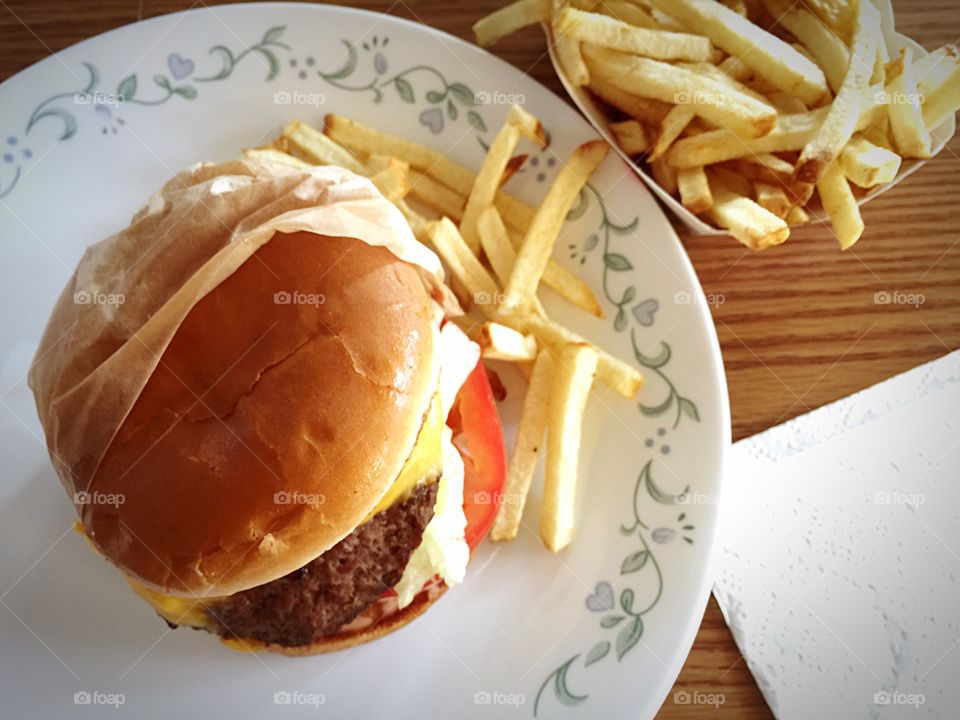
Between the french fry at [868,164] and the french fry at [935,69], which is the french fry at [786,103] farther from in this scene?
the french fry at [935,69]

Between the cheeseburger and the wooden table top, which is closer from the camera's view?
the cheeseburger

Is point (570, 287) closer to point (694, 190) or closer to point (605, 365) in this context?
point (605, 365)

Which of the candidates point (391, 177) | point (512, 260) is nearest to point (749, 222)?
point (512, 260)

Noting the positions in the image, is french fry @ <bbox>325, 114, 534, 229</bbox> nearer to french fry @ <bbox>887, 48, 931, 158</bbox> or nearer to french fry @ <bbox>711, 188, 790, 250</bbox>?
french fry @ <bbox>711, 188, 790, 250</bbox>

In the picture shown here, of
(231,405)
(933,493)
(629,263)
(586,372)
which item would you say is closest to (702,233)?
(629,263)

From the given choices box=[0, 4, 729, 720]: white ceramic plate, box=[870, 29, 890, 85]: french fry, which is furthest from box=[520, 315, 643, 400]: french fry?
box=[870, 29, 890, 85]: french fry
